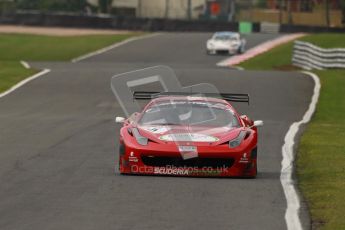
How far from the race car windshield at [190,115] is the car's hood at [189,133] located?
235 millimetres

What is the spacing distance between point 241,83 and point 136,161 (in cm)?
1912

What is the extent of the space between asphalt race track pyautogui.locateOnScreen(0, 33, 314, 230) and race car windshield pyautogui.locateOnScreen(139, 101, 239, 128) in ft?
2.81

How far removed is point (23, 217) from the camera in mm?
9906

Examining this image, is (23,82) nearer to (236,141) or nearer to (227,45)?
(236,141)

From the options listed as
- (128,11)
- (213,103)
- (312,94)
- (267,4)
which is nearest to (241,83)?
(312,94)

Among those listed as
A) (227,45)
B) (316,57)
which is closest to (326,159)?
(316,57)

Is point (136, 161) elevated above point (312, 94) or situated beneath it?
elevated above

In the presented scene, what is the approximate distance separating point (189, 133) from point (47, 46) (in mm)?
46016

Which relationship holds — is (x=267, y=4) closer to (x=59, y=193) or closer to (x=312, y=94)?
(x=312, y=94)

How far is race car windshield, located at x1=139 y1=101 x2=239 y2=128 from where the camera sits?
14.4m

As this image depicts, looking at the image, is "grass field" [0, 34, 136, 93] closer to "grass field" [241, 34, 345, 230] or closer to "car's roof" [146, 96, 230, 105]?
"grass field" [241, 34, 345, 230]

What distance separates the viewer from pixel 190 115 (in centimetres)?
1457

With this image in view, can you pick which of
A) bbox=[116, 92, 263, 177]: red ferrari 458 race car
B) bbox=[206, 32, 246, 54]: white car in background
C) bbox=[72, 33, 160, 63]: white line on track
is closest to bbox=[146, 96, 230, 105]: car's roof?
bbox=[116, 92, 263, 177]: red ferrari 458 race car

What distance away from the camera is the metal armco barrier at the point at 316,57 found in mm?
40812
